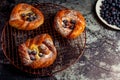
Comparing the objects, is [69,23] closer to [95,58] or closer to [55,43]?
[55,43]

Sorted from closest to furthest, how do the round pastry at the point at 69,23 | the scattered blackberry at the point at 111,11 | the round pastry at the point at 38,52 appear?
1. the round pastry at the point at 38,52
2. the round pastry at the point at 69,23
3. the scattered blackberry at the point at 111,11

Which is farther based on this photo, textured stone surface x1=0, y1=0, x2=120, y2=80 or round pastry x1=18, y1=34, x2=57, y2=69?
textured stone surface x1=0, y1=0, x2=120, y2=80

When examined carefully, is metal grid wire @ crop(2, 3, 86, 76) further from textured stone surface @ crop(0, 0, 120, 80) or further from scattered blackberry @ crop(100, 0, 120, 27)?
scattered blackberry @ crop(100, 0, 120, 27)

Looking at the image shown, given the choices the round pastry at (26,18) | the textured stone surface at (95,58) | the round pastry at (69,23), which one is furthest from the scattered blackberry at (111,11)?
the round pastry at (26,18)

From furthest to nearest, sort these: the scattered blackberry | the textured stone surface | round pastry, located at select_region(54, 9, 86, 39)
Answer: the scattered blackberry, round pastry, located at select_region(54, 9, 86, 39), the textured stone surface

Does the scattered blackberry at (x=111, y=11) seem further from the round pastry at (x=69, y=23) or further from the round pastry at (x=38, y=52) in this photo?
the round pastry at (x=38, y=52)

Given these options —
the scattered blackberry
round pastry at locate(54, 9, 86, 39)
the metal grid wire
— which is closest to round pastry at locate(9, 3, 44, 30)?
the metal grid wire

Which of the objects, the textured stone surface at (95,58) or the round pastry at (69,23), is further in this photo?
the round pastry at (69,23)
